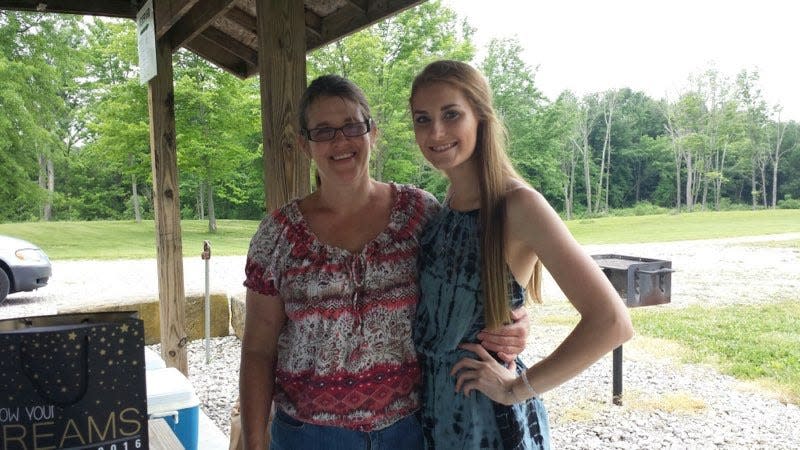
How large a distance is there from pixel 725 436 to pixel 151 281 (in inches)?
412

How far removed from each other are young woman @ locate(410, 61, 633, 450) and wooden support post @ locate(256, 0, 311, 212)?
2.19 feet

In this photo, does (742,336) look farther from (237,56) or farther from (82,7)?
(82,7)

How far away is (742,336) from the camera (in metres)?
6.36

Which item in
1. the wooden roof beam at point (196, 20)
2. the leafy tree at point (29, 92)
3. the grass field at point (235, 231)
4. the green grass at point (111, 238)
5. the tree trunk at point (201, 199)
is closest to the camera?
the wooden roof beam at point (196, 20)

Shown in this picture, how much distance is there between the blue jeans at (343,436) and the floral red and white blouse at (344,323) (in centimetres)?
1

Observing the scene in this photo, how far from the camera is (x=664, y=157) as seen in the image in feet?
33.9

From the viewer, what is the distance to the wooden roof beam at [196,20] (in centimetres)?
262

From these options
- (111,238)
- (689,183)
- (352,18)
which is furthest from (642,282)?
(111,238)

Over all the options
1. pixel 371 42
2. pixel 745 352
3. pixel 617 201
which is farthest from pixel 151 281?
pixel 745 352

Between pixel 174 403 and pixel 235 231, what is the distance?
1828 centimetres

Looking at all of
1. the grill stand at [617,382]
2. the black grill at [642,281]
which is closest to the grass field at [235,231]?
the grill stand at [617,382]

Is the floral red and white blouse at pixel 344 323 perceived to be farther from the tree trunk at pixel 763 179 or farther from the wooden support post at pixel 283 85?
the tree trunk at pixel 763 179

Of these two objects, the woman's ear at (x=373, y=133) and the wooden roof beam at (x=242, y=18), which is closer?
the woman's ear at (x=373, y=133)

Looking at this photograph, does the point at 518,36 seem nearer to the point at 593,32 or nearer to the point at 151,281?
the point at 593,32
